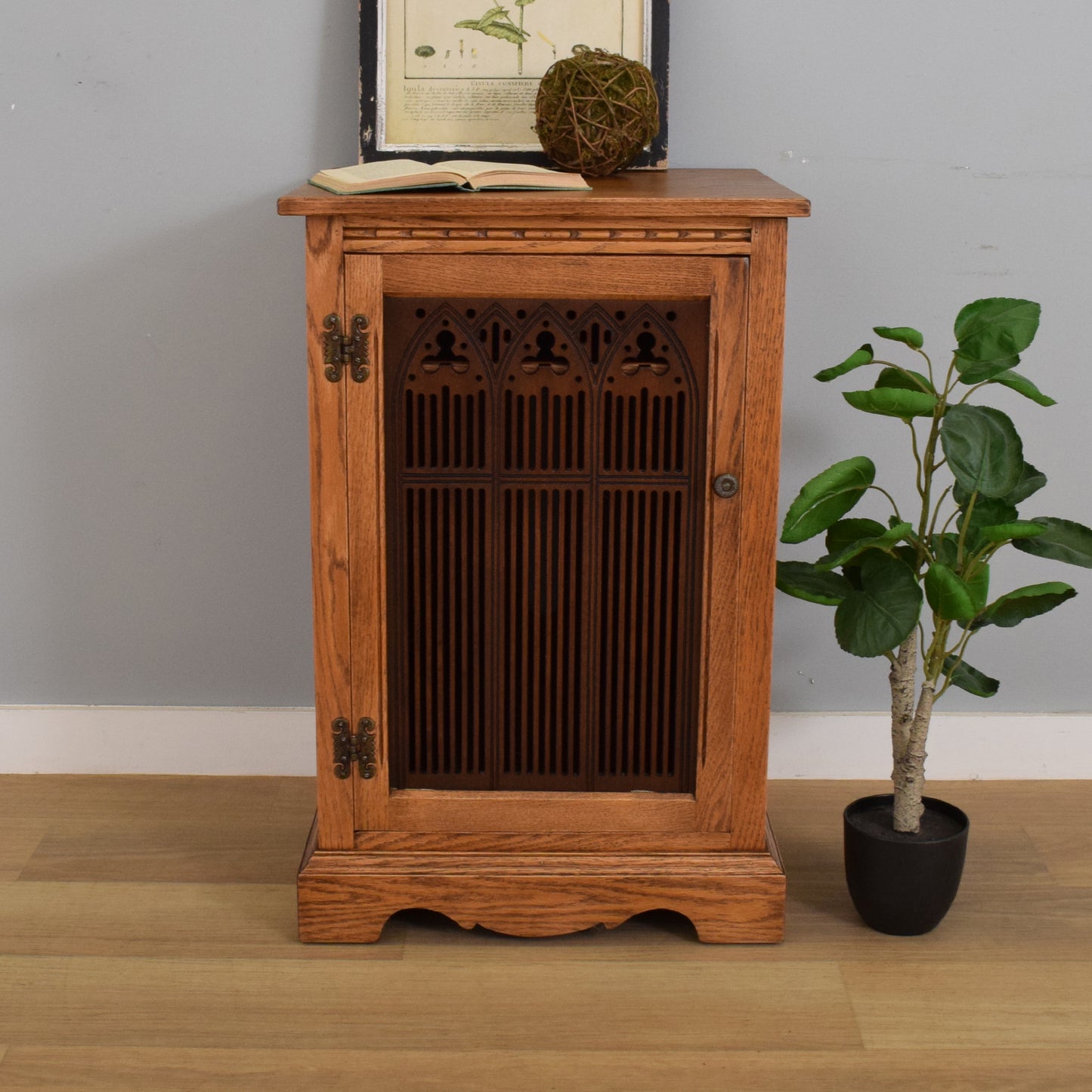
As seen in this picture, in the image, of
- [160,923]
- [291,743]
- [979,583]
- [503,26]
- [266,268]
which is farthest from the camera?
[291,743]

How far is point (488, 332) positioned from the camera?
1831mm

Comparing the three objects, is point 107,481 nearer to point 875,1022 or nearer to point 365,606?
point 365,606

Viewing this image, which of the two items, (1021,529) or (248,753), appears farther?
→ (248,753)

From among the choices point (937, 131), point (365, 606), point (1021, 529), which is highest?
point (937, 131)

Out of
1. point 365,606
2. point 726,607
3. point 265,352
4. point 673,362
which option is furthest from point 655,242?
point 265,352

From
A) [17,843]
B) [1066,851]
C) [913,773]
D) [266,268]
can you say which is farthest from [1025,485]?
[17,843]

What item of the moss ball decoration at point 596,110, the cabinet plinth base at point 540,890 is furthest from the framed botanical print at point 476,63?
the cabinet plinth base at point 540,890

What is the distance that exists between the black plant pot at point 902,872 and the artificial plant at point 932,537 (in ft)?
0.20

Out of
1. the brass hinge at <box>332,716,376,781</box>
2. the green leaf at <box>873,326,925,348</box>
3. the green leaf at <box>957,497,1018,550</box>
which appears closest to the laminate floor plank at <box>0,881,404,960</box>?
the brass hinge at <box>332,716,376,781</box>

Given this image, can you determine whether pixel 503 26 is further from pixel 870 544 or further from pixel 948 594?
pixel 948 594

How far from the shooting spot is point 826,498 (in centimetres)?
187

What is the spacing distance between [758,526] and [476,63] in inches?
36.0

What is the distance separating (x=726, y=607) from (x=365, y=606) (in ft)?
1.65

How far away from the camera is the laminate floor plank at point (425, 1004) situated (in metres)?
1.76
